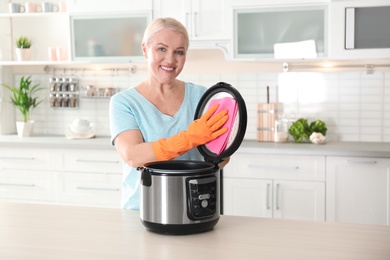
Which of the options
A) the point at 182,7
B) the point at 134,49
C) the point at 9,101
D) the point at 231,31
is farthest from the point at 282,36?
the point at 9,101

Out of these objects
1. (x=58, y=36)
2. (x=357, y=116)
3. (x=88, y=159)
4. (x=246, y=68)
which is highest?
(x=58, y=36)

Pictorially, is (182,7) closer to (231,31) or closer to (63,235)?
(231,31)

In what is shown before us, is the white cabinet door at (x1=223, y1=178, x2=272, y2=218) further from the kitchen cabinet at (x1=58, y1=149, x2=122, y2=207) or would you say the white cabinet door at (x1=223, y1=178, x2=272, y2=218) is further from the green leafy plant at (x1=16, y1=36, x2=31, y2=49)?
the green leafy plant at (x1=16, y1=36, x2=31, y2=49)

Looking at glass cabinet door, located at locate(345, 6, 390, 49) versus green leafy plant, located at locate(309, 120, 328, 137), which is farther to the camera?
green leafy plant, located at locate(309, 120, 328, 137)

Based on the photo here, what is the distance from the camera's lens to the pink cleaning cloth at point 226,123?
68.9 inches

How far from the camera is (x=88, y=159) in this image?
4031mm

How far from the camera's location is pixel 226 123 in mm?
1768

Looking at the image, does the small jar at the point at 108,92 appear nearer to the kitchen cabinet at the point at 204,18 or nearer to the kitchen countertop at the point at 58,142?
the kitchen countertop at the point at 58,142

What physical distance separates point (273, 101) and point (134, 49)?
1063mm

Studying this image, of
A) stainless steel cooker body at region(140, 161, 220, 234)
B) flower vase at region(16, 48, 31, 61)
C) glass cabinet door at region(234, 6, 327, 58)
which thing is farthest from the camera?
flower vase at region(16, 48, 31, 61)

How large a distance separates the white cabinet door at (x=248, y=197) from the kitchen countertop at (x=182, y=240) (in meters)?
1.81

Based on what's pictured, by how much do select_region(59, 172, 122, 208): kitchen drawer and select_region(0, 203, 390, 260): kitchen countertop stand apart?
2021 mm

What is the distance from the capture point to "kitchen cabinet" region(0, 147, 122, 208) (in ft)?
13.1

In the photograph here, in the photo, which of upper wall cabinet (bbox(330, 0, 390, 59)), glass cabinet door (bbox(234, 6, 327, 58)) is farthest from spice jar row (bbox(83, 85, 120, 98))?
upper wall cabinet (bbox(330, 0, 390, 59))
